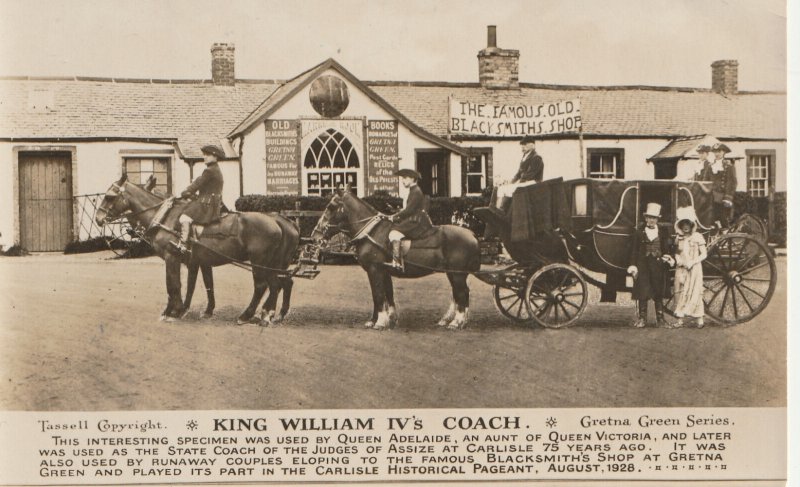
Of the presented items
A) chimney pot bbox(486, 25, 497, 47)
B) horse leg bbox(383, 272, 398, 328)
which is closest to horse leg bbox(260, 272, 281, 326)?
horse leg bbox(383, 272, 398, 328)

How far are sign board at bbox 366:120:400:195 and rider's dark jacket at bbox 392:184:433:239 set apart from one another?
0.38m

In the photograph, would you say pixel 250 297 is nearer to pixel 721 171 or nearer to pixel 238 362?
pixel 238 362

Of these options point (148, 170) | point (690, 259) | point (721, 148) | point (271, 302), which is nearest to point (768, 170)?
point (721, 148)

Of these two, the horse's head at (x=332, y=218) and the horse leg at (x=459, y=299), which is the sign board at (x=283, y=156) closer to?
the horse's head at (x=332, y=218)

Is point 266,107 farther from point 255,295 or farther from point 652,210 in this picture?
point 652,210

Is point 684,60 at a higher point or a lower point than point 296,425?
higher

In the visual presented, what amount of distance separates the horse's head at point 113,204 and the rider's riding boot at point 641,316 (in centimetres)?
435

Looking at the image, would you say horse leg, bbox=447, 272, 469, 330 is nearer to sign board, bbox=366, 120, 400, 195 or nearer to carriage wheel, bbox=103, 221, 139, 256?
sign board, bbox=366, 120, 400, 195

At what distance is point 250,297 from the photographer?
22.2 ft

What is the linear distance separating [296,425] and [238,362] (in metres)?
0.67

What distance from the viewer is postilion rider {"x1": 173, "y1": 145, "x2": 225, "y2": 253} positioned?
21.7 feet

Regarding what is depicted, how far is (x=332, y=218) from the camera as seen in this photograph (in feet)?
22.0

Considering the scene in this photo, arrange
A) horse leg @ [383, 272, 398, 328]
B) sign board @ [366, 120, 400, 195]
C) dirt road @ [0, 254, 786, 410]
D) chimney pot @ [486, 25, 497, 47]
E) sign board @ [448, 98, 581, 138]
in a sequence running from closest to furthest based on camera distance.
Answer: dirt road @ [0, 254, 786, 410] → horse leg @ [383, 272, 398, 328] → chimney pot @ [486, 25, 497, 47] → sign board @ [366, 120, 400, 195] → sign board @ [448, 98, 581, 138]

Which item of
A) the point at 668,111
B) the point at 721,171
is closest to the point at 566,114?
the point at 668,111
